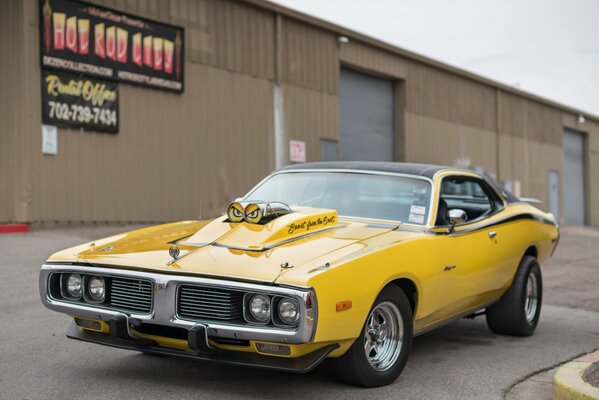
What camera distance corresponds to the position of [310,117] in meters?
18.8

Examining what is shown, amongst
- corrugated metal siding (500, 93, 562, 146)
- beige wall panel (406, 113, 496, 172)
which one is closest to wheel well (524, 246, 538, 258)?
beige wall panel (406, 113, 496, 172)

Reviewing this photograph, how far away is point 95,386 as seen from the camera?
441cm

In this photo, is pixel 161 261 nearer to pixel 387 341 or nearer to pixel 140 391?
pixel 140 391

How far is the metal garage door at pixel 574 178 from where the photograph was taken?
1325 inches

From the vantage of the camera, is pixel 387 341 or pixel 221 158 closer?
pixel 387 341

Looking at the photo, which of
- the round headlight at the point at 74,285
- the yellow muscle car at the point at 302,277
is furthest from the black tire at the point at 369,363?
the round headlight at the point at 74,285

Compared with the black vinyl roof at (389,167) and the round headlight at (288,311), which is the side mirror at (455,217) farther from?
the round headlight at (288,311)

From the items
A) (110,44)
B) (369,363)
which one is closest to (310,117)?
(110,44)

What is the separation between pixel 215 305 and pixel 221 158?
1238cm

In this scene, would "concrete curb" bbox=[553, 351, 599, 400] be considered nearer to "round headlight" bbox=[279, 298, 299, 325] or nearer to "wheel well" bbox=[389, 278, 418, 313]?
"wheel well" bbox=[389, 278, 418, 313]

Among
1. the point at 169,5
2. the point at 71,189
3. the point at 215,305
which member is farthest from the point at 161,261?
the point at 169,5

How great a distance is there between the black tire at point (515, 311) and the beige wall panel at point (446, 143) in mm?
16560

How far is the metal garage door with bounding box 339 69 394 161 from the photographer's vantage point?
20.6 m

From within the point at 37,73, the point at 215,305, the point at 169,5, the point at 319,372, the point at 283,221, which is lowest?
the point at 319,372
